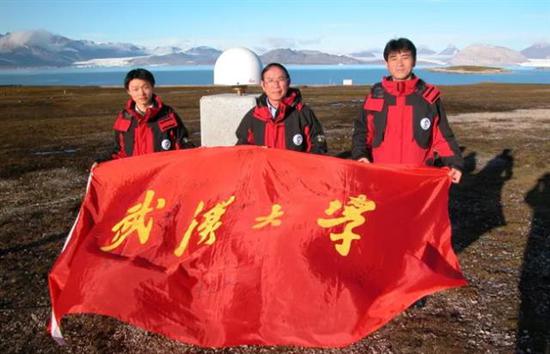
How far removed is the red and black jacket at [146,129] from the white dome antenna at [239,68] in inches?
141

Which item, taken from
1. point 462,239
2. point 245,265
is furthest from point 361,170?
point 462,239

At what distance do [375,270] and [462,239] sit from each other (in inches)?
174

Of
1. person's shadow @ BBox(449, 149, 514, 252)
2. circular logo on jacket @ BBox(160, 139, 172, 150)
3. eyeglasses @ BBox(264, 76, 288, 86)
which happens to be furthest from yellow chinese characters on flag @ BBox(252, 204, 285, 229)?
person's shadow @ BBox(449, 149, 514, 252)

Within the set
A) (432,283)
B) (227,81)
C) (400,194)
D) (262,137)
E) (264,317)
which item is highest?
(227,81)

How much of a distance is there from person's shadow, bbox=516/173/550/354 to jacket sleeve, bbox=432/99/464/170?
78.5 inches

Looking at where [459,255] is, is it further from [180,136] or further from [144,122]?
[144,122]

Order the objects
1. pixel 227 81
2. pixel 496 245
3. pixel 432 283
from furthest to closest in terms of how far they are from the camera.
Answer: pixel 227 81
pixel 496 245
pixel 432 283

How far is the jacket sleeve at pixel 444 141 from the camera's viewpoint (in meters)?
5.25

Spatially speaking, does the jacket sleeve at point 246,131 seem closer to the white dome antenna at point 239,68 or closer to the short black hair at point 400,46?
the short black hair at point 400,46

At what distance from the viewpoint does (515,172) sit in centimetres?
1250

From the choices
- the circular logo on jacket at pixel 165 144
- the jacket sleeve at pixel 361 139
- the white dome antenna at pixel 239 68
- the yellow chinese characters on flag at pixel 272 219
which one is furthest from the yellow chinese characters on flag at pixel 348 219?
the white dome antenna at pixel 239 68

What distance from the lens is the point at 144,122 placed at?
19.0ft

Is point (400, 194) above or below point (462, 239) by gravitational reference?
above

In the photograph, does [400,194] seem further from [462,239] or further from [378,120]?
[462,239]
